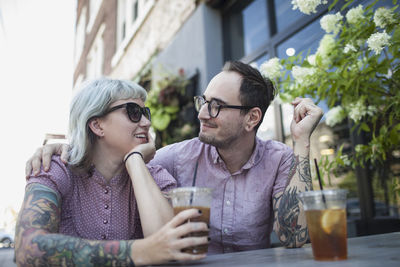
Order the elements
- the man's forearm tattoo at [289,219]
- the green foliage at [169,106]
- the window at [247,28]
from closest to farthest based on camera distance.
A: the man's forearm tattoo at [289,219] → the window at [247,28] → the green foliage at [169,106]

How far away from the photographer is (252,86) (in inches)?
85.8

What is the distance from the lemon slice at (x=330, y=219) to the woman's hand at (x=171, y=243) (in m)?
0.35

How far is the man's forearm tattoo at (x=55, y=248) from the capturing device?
995 mm

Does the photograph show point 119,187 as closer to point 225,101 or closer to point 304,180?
point 225,101

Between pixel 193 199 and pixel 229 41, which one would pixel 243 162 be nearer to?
pixel 193 199

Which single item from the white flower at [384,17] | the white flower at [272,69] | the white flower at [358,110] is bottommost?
the white flower at [358,110]

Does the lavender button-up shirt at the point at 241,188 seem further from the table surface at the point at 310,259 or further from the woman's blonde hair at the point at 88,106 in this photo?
the table surface at the point at 310,259

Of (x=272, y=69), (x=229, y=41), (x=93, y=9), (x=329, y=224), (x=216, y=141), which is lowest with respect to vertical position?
(x=329, y=224)

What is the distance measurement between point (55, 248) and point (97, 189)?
0.65m

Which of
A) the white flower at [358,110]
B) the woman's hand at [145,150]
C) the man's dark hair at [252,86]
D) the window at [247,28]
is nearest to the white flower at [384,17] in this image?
the white flower at [358,110]

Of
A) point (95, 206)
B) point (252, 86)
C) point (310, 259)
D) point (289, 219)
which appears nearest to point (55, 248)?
point (95, 206)

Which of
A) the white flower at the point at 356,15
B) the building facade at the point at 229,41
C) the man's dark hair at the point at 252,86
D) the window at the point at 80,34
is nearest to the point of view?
the white flower at the point at 356,15

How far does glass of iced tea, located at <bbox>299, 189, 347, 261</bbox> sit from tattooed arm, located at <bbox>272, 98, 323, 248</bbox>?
0.61 metres

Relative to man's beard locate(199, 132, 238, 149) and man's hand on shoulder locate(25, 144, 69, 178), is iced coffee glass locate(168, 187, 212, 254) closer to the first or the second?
man's hand on shoulder locate(25, 144, 69, 178)
